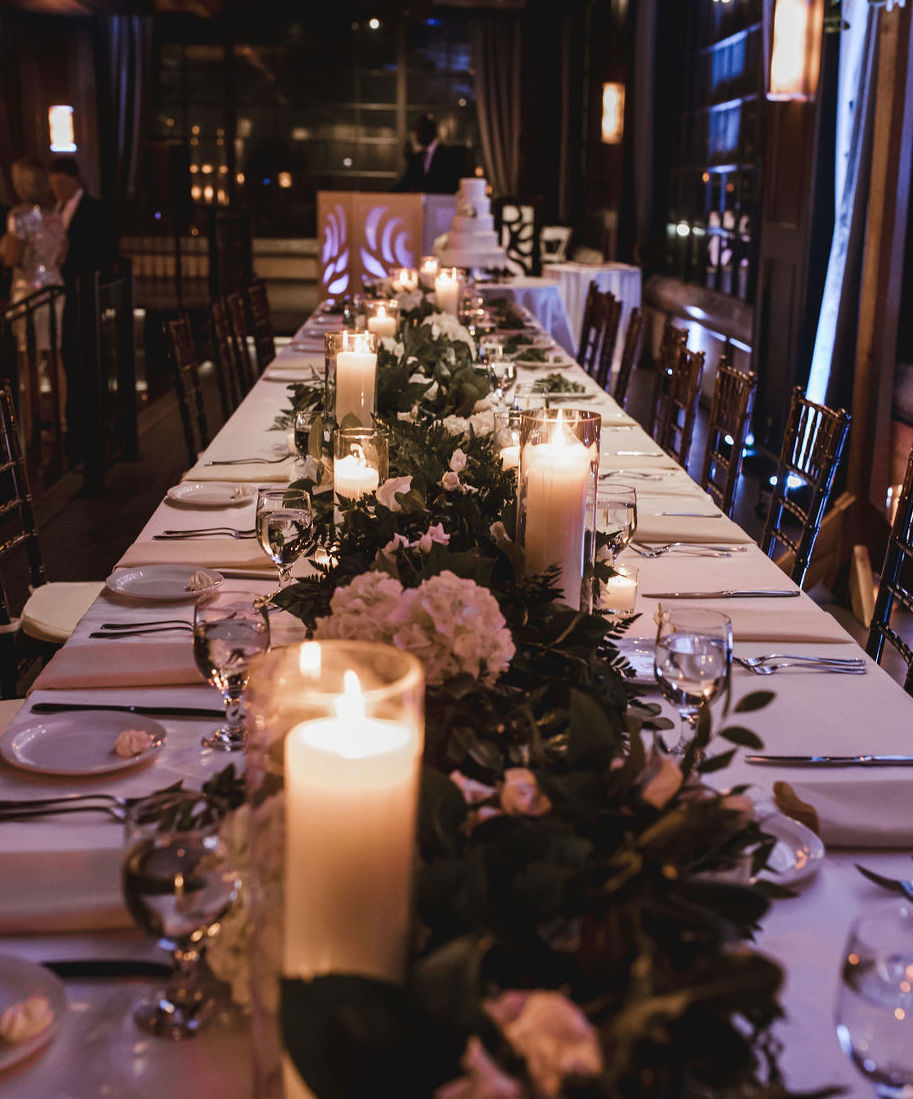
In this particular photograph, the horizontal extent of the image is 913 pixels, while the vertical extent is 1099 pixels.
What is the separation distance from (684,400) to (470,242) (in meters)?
4.00

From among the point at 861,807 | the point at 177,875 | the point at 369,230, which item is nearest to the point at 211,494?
the point at 861,807

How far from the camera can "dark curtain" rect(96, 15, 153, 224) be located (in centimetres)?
1247

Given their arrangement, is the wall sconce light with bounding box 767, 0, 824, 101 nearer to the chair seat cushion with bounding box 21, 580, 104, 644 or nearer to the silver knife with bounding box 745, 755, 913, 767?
the chair seat cushion with bounding box 21, 580, 104, 644

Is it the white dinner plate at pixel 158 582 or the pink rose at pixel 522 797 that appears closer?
the pink rose at pixel 522 797

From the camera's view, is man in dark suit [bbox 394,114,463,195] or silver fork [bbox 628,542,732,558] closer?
silver fork [bbox 628,542,732,558]

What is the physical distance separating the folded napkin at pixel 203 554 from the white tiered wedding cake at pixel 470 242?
213 inches

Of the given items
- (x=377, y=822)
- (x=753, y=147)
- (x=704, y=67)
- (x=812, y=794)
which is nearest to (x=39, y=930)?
(x=377, y=822)

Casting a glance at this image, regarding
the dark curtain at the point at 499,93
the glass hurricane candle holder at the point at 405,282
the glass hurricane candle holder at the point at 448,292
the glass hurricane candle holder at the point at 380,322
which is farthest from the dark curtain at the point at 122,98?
the glass hurricane candle holder at the point at 380,322

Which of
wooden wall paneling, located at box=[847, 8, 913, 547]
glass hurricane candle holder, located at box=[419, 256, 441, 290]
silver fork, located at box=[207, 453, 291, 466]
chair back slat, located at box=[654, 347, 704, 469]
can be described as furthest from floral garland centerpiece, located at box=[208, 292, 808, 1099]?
glass hurricane candle holder, located at box=[419, 256, 441, 290]

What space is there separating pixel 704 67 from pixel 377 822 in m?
9.08

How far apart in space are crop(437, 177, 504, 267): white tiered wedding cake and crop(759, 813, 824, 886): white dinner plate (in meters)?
6.45

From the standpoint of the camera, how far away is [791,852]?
1.13m

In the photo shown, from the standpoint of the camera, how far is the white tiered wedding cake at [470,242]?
7324 mm

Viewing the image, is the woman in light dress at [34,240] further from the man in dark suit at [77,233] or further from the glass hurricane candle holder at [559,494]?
the glass hurricane candle holder at [559,494]
